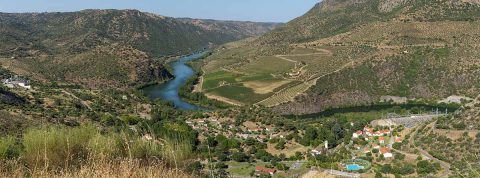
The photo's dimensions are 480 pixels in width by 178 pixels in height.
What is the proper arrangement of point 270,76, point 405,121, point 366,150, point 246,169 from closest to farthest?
point 246,169 < point 366,150 < point 405,121 < point 270,76

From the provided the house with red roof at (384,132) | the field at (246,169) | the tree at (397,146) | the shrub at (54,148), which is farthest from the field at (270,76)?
the shrub at (54,148)

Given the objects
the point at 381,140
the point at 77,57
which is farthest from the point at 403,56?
the point at 77,57

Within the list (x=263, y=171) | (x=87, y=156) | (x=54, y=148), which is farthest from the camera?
(x=263, y=171)

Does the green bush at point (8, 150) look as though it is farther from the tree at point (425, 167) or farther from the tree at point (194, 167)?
the tree at point (425, 167)

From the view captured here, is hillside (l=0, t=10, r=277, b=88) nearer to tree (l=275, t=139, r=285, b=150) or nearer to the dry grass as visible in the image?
tree (l=275, t=139, r=285, b=150)

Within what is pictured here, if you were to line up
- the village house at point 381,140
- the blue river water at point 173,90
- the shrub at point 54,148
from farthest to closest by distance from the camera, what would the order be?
the blue river water at point 173,90, the village house at point 381,140, the shrub at point 54,148

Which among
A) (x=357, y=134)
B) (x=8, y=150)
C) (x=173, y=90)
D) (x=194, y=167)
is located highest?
(x=8, y=150)

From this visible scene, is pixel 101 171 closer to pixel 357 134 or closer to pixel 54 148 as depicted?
pixel 54 148
